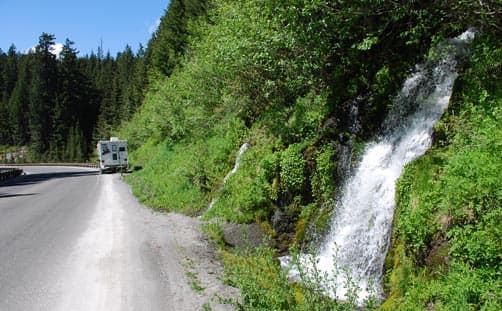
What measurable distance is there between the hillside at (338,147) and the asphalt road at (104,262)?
31.8 inches

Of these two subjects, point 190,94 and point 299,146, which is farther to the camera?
point 190,94

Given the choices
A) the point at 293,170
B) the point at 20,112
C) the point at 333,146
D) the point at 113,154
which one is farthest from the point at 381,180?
the point at 20,112

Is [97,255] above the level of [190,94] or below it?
below

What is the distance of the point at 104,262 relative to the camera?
9.50 meters

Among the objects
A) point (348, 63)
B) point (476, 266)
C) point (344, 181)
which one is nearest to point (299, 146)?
point (344, 181)

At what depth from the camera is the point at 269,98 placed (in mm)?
16281

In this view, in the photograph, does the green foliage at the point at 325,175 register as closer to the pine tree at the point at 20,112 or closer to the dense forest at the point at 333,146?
the dense forest at the point at 333,146

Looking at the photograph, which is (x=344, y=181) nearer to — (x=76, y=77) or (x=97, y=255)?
(x=97, y=255)

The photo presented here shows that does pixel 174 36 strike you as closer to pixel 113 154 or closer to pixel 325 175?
pixel 113 154

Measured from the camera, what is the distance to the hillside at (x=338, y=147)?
231 inches

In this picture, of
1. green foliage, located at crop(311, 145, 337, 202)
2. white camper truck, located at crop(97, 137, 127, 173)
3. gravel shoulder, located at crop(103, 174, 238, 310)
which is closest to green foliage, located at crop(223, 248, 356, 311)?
gravel shoulder, located at crop(103, 174, 238, 310)

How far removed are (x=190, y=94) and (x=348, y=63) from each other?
44.5 ft

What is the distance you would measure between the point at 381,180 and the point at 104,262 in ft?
20.1

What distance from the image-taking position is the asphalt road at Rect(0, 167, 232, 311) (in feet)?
24.4
